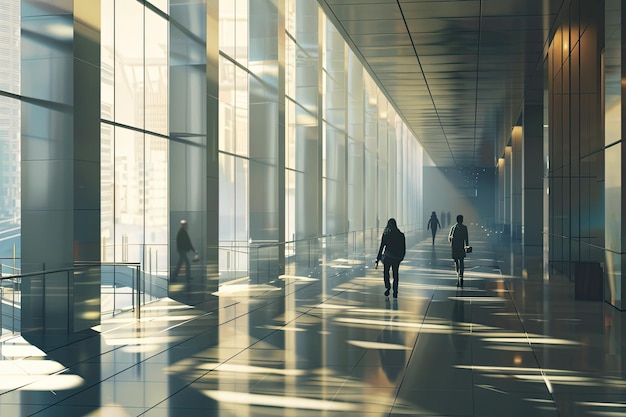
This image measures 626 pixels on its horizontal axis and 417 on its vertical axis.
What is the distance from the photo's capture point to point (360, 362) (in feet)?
31.2

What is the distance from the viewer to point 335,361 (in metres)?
9.61

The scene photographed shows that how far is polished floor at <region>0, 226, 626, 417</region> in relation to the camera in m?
7.34

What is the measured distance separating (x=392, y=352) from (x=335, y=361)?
94cm

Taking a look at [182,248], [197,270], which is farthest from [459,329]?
[182,248]

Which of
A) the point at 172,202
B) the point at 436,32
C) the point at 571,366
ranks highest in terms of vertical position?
the point at 436,32

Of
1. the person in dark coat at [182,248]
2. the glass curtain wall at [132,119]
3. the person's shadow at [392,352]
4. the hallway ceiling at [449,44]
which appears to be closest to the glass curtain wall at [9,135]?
the glass curtain wall at [132,119]

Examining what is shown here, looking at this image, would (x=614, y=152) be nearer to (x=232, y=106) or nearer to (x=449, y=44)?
(x=449, y=44)

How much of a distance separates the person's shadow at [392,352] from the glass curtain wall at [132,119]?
22245 millimetres

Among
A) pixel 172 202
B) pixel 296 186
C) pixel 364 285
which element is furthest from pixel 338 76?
pixel 172 202

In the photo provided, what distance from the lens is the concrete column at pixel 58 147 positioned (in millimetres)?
12062

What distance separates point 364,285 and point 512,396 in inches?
511

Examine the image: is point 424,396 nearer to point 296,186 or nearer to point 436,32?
point 436,32

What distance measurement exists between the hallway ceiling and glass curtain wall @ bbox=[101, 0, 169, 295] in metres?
9.84

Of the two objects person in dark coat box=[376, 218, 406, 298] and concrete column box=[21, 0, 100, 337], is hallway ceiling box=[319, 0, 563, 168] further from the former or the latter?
concrete column box=[21, 0, 100, 337]
